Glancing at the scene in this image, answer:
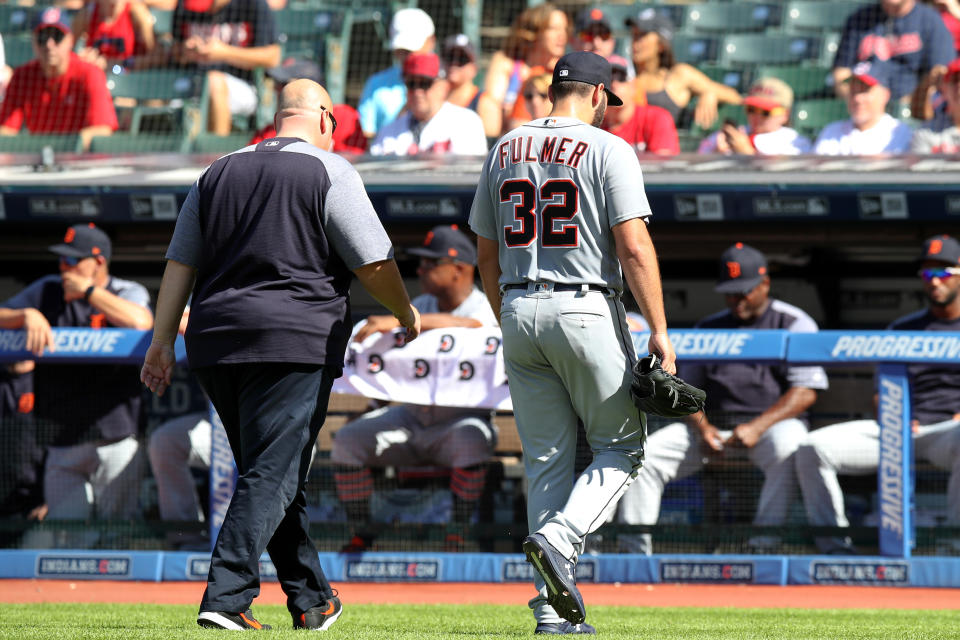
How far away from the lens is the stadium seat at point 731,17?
10.5 m

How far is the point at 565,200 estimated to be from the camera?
11.7ft

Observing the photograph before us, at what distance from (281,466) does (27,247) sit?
5.42m

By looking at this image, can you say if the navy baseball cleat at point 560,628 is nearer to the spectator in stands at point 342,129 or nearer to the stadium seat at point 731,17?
the spectator in stands at point 342,129

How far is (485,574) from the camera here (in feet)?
19.0

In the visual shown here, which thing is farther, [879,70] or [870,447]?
[879,70]

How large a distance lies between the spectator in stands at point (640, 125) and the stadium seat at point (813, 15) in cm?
321

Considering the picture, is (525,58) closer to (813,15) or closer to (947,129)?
(813,15)

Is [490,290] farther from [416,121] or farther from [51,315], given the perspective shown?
[416,121]

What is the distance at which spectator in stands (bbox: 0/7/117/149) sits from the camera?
8961 millimetres

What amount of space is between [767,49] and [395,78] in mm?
3059

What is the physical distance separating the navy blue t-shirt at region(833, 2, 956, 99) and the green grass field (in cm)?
499

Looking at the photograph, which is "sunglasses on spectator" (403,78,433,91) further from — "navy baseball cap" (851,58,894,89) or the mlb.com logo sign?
the mlb.com logo sign

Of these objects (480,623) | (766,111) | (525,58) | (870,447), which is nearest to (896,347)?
(870,447)

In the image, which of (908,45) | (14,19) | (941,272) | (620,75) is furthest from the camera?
(14,19)
